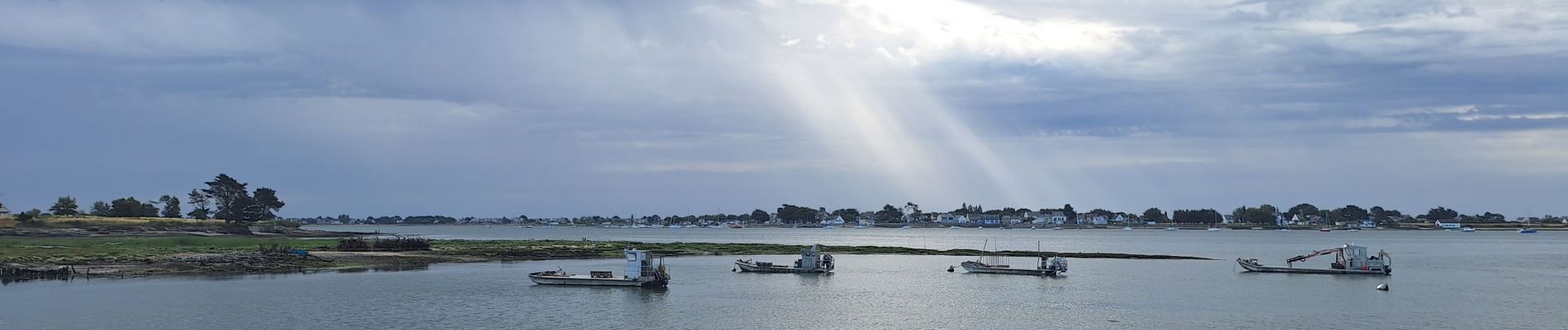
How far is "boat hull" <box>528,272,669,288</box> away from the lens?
73688mm

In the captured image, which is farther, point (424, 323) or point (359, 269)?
point (359, 269)

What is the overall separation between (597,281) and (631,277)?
8.41 feet

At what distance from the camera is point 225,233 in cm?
16112

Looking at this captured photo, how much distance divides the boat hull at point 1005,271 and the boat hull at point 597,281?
1248 inches

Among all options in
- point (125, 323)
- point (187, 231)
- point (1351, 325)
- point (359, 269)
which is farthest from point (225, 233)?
point (1351, 325)

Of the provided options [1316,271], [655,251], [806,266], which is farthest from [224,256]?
[1316,271]

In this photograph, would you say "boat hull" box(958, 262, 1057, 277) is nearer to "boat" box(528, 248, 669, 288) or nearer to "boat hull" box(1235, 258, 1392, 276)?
"boat hull" box(1235, 258, 1392, 276)

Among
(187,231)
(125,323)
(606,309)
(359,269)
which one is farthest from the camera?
(187,231)

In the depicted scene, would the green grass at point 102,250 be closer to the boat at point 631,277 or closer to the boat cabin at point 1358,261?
the boat at point 631,277

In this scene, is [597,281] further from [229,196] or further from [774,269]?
[229,196]

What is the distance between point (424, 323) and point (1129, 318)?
36.2 meters

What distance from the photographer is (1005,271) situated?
307ft

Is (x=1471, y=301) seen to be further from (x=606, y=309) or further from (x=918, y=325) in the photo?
(x=606, y=309)

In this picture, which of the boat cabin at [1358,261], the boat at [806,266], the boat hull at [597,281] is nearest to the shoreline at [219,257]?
the boat at [806,266]
